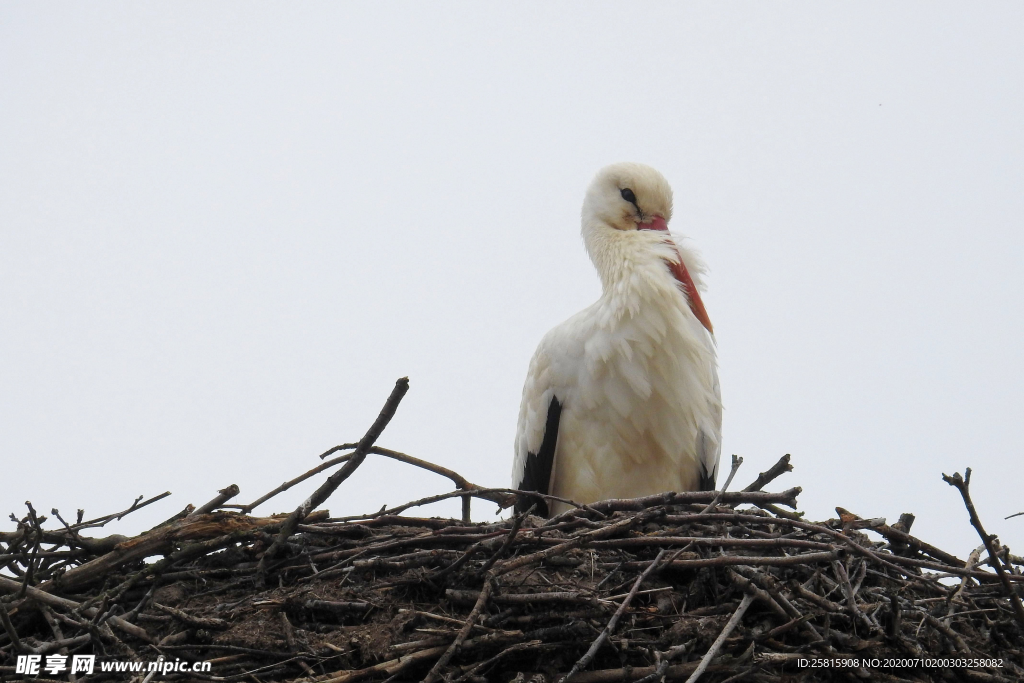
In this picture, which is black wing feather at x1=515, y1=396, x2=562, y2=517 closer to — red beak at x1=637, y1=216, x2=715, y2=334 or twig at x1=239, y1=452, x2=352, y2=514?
red beak at x1=637, y1=216, x2=715, y2=334

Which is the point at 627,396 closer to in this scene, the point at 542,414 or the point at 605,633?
the point at 542,414

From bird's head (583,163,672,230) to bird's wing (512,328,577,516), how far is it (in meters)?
0.66

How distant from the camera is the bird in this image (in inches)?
122

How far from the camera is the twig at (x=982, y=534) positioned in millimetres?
1766

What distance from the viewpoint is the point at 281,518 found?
2.28 meters

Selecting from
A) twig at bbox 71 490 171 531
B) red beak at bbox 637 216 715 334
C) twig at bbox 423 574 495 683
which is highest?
red beak at bbox 637 216 715 334

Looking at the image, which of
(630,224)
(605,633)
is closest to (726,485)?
(605,633)

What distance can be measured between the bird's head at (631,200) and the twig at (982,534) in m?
1.96

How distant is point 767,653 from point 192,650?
3.80 ft

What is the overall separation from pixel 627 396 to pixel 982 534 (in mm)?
1342

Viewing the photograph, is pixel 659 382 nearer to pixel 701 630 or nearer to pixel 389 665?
pixel 701 630

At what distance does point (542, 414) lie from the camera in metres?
3.20

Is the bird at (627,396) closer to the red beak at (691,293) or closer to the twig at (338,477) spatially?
the red beak at (691,293)

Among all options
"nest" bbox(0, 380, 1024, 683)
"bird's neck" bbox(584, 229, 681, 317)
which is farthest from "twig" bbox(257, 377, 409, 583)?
"bird's neck" bbox(584, 229, 681, 317)
